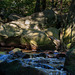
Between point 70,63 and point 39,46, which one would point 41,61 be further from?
point 39,46

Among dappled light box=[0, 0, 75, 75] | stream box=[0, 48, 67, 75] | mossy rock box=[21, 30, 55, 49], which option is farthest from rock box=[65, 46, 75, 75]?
mossy rock box=[21, 30, 55, 49]

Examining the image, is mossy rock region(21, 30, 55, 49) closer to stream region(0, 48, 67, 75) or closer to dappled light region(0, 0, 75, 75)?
dappled light region(0, 0, 75, 75)

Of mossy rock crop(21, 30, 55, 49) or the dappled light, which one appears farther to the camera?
mossy rock crop(21, 30, 55, 49)

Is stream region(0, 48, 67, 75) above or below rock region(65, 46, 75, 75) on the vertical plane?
below

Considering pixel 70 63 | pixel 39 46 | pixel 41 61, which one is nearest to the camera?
pixel 70 63

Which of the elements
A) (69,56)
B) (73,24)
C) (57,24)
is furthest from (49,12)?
(69,56)

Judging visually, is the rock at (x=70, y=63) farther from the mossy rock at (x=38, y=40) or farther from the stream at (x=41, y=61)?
the mossy rock at (x=38, y=40)

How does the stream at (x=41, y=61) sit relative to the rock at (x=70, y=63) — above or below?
below

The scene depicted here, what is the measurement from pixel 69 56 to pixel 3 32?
6.50 m

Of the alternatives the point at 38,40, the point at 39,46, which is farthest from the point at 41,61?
the point at 38,40

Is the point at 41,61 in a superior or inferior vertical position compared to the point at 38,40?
inferior

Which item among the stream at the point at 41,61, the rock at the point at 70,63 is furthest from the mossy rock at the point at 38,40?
the rock at the point at 70,63

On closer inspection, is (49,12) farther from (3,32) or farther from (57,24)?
(3,32)

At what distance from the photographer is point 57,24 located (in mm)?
14727
